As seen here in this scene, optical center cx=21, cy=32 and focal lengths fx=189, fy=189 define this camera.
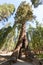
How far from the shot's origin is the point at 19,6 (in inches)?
795

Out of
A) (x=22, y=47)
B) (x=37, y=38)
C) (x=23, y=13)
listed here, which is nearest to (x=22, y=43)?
(x=22, y=47)

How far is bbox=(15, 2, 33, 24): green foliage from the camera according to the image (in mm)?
19617

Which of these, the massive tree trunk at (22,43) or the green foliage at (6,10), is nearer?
the massive tree trunk at (22,43)

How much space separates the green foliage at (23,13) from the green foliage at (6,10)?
3.96 m

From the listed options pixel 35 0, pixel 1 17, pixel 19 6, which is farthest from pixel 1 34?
pixel 35 0

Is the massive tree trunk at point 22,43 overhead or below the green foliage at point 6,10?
below

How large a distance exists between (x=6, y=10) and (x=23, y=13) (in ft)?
18.6

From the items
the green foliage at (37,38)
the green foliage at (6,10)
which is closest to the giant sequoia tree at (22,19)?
the green foliage at (6,10)

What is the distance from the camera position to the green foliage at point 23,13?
19617 mm

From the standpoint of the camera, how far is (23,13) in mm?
19578

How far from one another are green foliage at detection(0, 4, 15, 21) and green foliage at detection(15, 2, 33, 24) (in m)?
3.96

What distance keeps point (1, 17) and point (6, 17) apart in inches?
29.7

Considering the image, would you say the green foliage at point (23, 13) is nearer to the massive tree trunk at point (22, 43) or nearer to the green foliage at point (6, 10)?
the massive tree trunk at point (22, 43)

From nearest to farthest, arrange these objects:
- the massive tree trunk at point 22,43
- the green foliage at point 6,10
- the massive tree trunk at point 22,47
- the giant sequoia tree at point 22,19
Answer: the massive tree trunk at point 22,47 → the massive tree trunk at point 22,43 → the giant sequoia tree at point 22,19 → the green foliage at point 6,10
